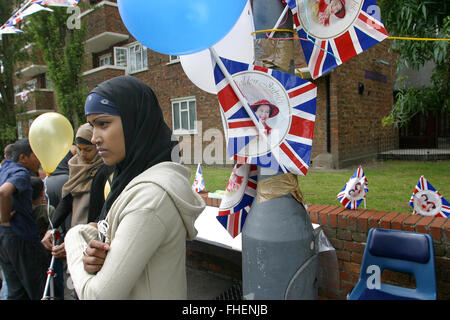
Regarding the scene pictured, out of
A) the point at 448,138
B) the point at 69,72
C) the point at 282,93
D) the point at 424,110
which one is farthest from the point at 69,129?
the point at 448,138

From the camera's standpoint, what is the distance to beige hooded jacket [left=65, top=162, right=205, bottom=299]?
111 centimetres

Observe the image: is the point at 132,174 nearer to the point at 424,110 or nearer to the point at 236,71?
the point at 236,71

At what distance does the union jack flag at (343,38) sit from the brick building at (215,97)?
4.62 m

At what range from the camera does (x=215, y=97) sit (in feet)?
38.7

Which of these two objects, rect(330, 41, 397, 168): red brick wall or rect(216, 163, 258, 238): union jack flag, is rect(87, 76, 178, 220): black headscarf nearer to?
rect(216, 163, 258, 238): union jack flag

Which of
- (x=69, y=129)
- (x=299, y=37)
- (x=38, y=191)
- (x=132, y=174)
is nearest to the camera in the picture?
(x=132, y=174)

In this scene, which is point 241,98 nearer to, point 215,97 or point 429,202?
point 429,202

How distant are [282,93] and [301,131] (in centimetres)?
25

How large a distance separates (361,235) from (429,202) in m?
0.63

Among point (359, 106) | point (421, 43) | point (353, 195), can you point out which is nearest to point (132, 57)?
point (359, 106)

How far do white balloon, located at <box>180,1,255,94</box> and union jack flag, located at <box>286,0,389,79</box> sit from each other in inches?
16.8

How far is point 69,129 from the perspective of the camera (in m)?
3.22

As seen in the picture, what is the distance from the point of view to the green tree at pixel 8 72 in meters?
10.7

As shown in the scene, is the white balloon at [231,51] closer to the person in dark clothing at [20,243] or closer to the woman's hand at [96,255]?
the woman's hand at [96,255]
